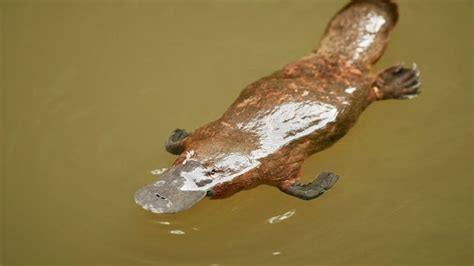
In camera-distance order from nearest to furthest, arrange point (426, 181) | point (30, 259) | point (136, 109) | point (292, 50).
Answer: point (30, 259) → point (426, 181) → point (136, 109) → point (292, 50)

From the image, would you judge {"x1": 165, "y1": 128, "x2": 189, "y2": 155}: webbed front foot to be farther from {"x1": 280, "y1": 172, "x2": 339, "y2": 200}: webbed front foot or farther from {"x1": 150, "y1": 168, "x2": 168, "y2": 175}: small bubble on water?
{"x1": 280, "y1": 172, "x2": 339, "y2": 200}: webbed front foot

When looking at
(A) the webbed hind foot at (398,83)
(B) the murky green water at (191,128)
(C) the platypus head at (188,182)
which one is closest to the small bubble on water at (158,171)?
(B) the murky green water at (191,128)

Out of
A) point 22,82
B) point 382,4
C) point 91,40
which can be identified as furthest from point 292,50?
point 22,82

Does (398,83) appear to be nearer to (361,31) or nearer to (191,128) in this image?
(361,31)

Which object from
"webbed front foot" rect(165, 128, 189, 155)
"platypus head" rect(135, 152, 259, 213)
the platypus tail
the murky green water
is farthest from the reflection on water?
the platypus tail

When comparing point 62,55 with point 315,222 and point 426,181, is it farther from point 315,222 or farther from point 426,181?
point 426,181

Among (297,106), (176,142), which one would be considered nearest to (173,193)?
(176,142)
